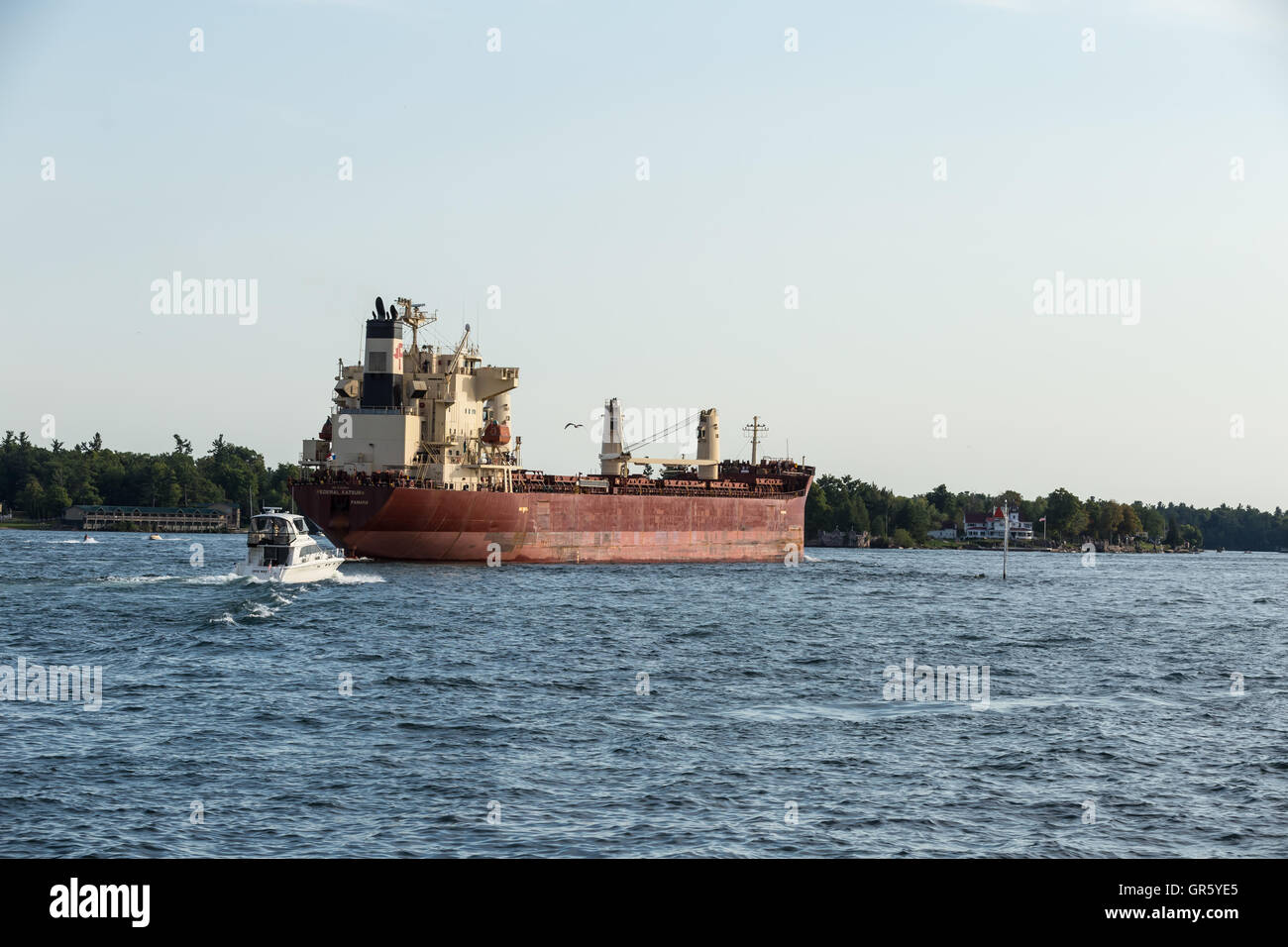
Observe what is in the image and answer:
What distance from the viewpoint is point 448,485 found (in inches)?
2911

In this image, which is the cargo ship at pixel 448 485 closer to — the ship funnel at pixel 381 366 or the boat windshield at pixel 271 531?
the ship funnel at pixel 381 366

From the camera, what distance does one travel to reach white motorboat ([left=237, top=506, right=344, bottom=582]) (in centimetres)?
5300

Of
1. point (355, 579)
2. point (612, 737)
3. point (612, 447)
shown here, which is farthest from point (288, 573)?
point (612, 447)

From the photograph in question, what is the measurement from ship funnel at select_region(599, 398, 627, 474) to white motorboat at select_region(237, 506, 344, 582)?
43736mm

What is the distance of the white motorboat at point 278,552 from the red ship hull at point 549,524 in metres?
12.8

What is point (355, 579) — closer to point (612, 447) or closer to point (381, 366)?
point (381, 366)

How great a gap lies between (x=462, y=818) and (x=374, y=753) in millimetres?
4351

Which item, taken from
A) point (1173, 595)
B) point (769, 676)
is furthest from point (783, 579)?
point (769, 676)

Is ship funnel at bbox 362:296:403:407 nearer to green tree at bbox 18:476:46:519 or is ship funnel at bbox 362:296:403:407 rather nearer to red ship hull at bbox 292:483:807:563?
red ship hull at bbox 292:483:807:563

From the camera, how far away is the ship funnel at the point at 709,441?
10694cm

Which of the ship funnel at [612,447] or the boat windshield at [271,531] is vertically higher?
the ship funnel at [612,447]

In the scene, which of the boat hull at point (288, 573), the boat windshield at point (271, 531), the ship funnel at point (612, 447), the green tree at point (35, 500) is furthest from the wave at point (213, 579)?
the green tree at point (35, 500)

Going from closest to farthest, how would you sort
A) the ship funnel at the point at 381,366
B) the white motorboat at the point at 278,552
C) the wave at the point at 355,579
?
the white motorboat at the point at 278,552 < the wave at the point at 355,579 < the ship funnel at the point at 381,366
